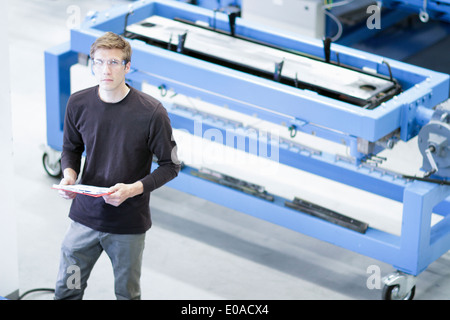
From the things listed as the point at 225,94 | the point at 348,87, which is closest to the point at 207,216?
the point at 225,94

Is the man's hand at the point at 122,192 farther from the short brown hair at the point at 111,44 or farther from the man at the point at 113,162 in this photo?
the short brown hair at the point at 111,44

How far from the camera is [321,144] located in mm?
5836

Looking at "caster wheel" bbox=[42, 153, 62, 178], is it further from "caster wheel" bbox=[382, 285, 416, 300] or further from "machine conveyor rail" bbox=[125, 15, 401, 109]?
"caster wheel" bbox=[382, 285, 416, 300]

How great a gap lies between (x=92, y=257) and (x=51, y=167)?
1.93 meters

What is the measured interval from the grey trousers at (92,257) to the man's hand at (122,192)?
0.74 feet

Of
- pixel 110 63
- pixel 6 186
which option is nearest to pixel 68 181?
pixel 110 63

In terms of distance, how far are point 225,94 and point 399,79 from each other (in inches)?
37.1

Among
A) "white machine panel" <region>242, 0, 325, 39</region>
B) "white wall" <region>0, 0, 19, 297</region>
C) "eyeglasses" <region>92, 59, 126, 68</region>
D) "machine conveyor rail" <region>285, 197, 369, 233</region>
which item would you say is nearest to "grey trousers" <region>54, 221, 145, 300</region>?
"white wall" <region>0, 0, 19, 297</region>

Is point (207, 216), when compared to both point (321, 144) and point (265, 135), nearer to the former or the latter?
point (265, 135)

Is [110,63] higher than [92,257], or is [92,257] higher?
[110,63]

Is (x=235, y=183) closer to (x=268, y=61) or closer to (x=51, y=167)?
(x=268, y=61)

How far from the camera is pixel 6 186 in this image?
3.70 metres

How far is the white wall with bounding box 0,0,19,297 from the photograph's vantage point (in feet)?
11.7

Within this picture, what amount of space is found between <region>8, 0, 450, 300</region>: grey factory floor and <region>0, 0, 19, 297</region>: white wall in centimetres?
24
